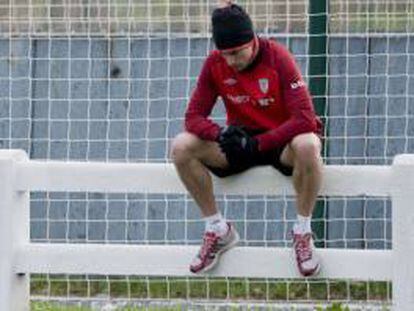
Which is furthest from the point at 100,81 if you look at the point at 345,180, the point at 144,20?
the point at 345,180

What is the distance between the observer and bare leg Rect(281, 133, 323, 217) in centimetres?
615

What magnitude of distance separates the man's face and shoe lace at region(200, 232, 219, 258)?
0.79 metres

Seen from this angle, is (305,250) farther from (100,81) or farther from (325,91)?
(100,81)

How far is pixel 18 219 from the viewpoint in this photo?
6.57 metres

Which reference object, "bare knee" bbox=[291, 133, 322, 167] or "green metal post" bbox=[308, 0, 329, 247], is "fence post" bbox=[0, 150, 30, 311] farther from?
"green metal post" bbox=[308, 0, 329, 247]

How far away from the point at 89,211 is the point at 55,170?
2019mm

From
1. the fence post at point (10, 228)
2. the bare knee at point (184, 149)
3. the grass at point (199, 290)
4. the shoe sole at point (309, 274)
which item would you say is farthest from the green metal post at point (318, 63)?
the fence post at point (10, 228)

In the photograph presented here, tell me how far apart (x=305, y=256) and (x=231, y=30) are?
107cm

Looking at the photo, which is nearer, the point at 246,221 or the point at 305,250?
the point at 305,250

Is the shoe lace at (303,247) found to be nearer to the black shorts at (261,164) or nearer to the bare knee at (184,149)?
the black shorts at (261,164)

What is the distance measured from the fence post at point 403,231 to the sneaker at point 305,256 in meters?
0.36

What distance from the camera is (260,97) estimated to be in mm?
6402

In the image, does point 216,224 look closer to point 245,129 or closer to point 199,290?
point 245,129

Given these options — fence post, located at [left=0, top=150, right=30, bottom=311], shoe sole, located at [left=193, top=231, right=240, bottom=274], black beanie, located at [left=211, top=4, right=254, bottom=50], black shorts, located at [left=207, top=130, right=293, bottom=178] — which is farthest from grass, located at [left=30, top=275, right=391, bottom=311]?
black beanie, located at [left=211, top=4, right=254, bottom=50]
